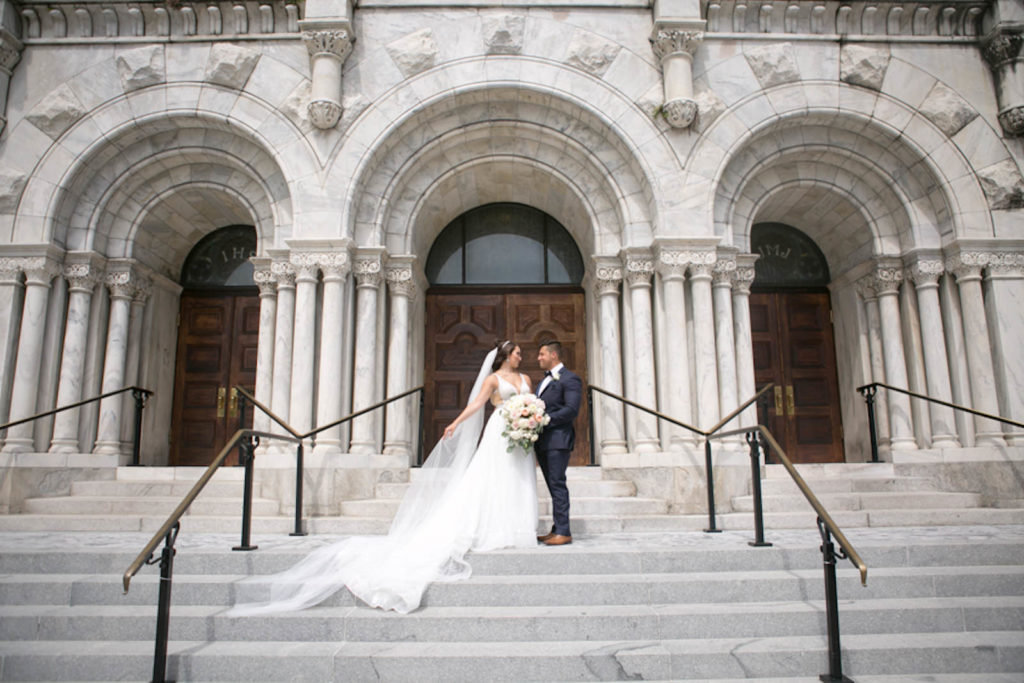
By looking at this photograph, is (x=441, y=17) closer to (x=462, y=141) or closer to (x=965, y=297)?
(x=462, y=141)

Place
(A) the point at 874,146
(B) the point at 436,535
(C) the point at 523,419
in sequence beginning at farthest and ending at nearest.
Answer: (A) the point at 874,146
(C) the point at 523,419
(B) the point at 436,535

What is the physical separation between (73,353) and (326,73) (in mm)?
4932

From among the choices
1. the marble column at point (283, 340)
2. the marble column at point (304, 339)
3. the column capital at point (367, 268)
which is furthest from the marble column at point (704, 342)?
the marble column at point (283, 340)

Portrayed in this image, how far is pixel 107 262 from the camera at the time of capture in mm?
9742

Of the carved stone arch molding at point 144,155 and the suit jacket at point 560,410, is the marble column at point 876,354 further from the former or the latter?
the carved stone arch molding at point 144,155

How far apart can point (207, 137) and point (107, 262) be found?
2224 mm

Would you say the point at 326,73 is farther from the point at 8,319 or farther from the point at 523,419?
the point at 523,419

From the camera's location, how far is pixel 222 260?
11.2 metres

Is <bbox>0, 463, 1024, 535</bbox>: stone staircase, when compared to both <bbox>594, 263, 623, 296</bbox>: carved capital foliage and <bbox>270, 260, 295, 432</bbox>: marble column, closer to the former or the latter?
<bbox>270, 260, 295, 432</bbox>: marble column

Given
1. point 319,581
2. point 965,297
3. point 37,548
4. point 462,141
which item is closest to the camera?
point 319,581

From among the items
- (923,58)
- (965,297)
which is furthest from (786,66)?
(965,297)

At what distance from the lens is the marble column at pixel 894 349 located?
9438 mm

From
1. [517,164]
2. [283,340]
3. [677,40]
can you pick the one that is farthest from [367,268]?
[677,40]

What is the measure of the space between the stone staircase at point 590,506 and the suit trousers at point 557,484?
2.51 ft
